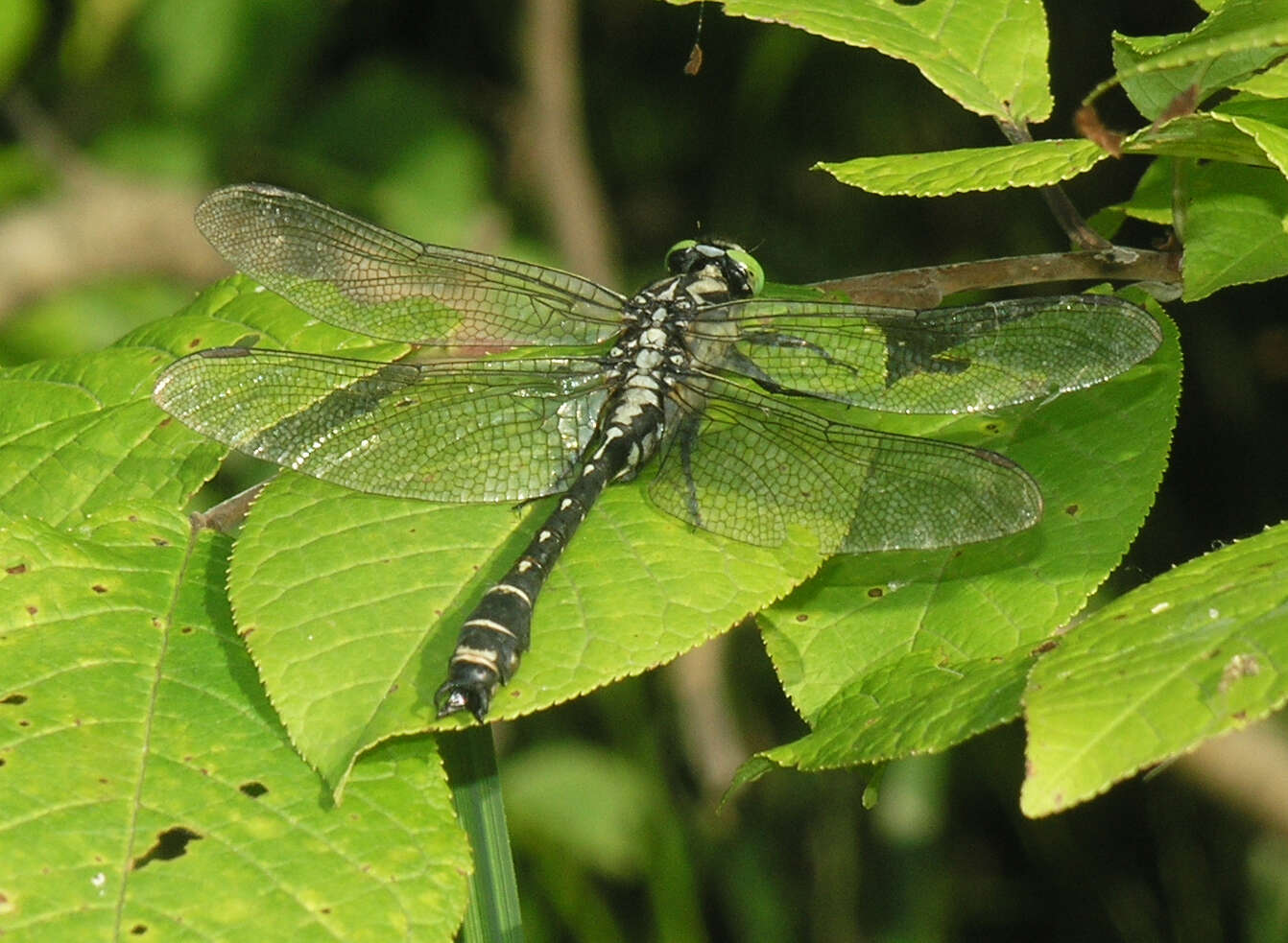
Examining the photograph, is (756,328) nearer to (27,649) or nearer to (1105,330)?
(1105,330)

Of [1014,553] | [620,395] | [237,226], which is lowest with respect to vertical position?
[1014,553]

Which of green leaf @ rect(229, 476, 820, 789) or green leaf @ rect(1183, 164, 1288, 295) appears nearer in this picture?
green leaf @ rect(229, 476, 820, 789)

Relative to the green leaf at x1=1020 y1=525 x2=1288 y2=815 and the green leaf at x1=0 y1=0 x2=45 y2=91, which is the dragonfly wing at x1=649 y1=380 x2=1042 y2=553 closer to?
the green leaf at x1=1020 y1=525 x2=1288 y2=815

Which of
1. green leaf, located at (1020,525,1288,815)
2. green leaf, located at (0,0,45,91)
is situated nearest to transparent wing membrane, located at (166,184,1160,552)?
green leaf, located at (1020,525,1288,815)

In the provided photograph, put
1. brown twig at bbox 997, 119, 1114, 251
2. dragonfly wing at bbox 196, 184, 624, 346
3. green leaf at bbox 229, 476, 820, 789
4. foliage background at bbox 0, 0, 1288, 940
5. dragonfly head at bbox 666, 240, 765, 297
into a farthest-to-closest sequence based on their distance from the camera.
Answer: foliage background at bbox 0, 0, 1288, 940
dragonfly head at bbox 666, 240, 765, 297
dragonfly wing at bbox 196, 184, 624, 346
brown twig at bbox 997, 119, 1114, 251
green leaf at bbox 229, 476, 820, 789

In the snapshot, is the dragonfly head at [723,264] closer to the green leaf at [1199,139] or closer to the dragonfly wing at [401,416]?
the dragonfly wing at [401,416]

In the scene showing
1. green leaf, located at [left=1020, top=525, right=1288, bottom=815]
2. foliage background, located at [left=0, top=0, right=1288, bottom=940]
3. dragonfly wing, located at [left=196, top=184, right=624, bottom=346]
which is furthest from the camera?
foliage background, located at [left=0, top=0, right=1288, bottom=940]

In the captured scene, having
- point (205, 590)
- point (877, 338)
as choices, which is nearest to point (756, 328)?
point (877, 338)
